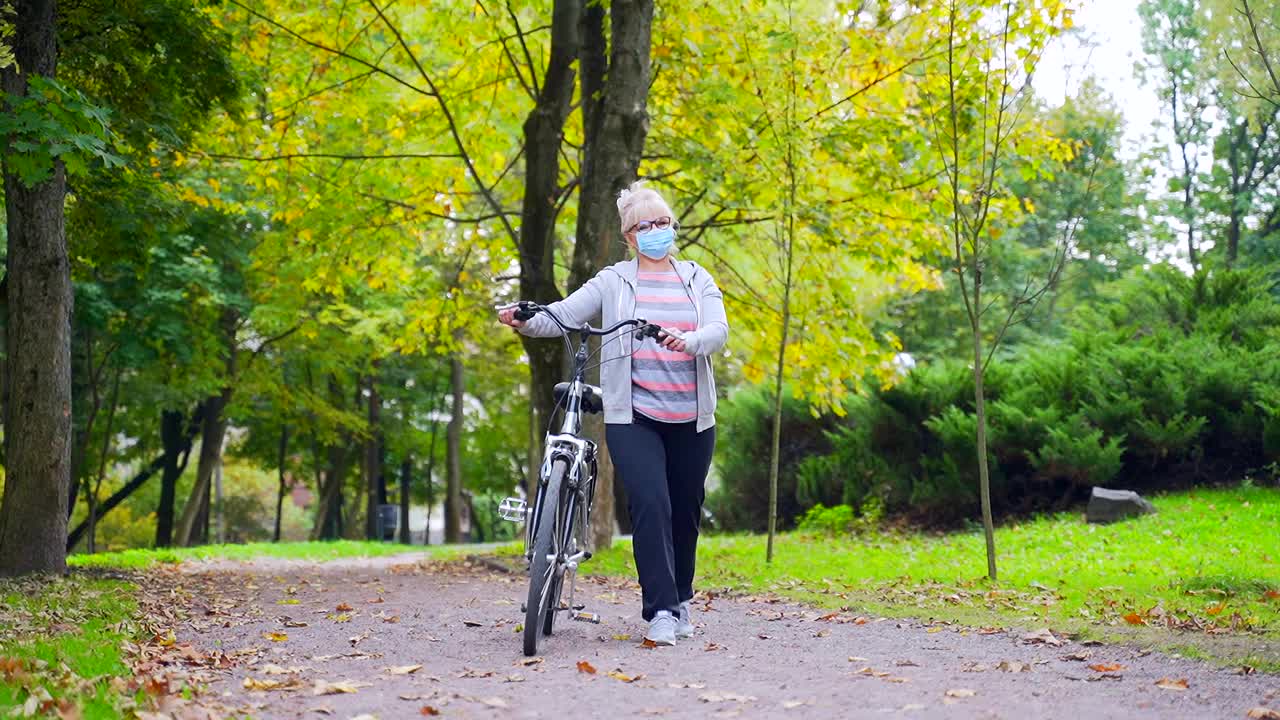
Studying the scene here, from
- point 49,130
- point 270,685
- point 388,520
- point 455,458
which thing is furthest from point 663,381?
point 388,520

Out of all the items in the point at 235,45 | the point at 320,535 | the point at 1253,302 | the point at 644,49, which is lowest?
the point at 320,535

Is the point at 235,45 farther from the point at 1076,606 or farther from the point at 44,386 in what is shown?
the point at 1076,606

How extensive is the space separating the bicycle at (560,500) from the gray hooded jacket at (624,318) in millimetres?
74

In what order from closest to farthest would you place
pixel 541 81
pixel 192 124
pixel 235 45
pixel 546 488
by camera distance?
1. pixel 546 488
2. pixel 192 124
3. pixel 235 45
4. pixel 541 81

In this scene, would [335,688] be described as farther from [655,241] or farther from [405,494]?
[405,494]

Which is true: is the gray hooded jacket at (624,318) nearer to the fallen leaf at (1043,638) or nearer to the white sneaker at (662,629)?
the white sneaker at (662,629)

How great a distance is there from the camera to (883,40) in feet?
43.1

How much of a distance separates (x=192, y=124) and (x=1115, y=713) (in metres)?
9.93

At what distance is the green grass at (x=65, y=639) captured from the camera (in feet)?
14.6

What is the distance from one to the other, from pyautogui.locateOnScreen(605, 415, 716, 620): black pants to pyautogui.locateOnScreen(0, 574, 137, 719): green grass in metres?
2.33

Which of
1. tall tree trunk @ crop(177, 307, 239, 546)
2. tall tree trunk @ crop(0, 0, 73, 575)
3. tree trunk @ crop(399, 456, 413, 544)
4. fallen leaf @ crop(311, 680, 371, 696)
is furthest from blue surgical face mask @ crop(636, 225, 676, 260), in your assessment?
tree trunk @ crop(399, 456, 413, 544)

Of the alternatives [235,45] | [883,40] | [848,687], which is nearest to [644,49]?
[883,40]

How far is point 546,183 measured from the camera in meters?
15.0

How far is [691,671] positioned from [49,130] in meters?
4.84
